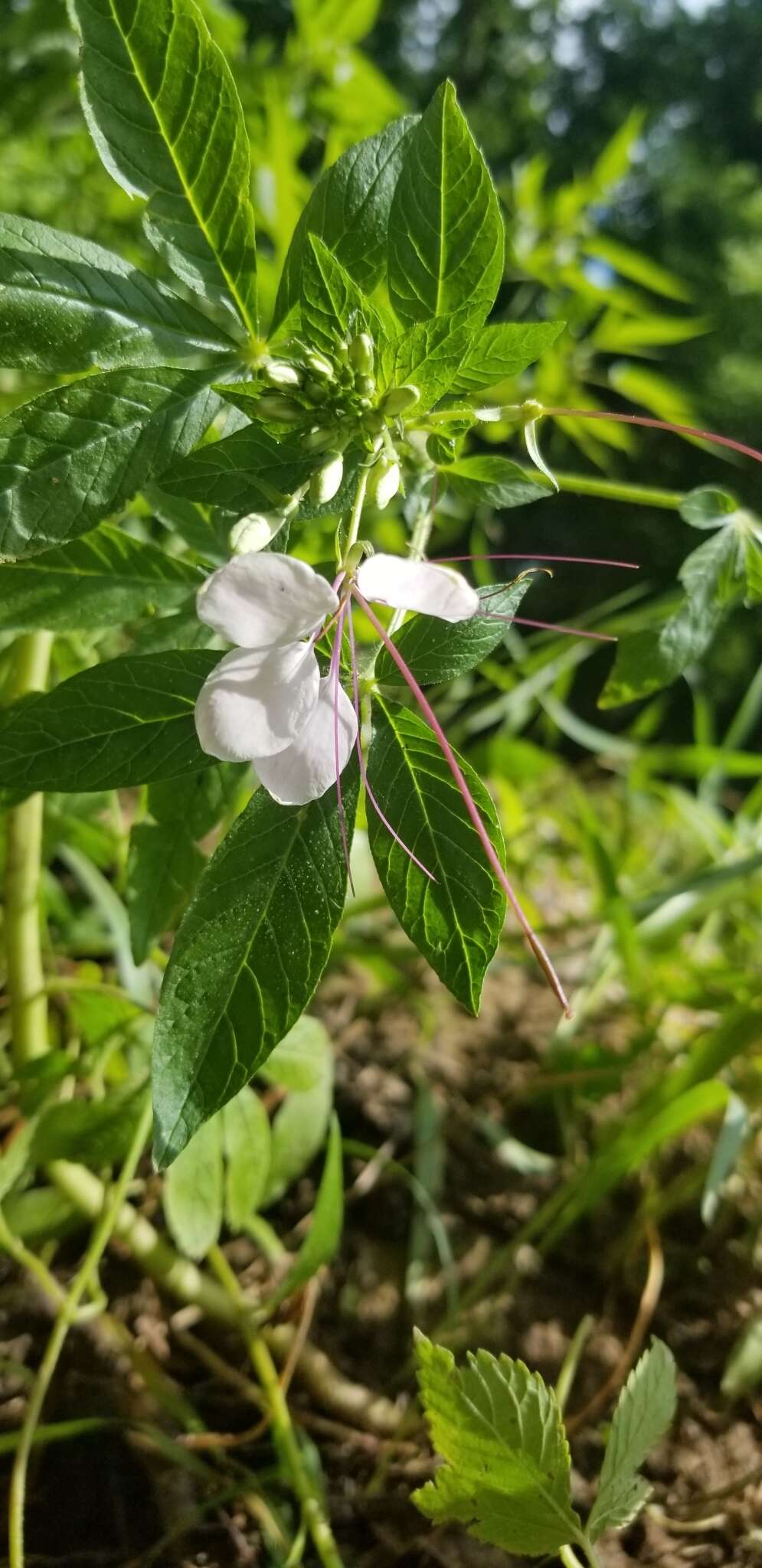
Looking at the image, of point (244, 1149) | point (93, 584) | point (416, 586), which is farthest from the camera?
point (244, 1149)

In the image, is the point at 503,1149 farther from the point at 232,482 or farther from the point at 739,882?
the point at 232,482

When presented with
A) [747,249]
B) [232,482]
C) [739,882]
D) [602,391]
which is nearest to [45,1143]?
[232,482]

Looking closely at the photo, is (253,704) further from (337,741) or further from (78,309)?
(78,309)

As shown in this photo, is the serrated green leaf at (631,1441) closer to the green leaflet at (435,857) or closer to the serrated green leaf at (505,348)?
the green leaflet at (435,857)

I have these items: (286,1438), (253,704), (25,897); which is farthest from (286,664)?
(286,1438)

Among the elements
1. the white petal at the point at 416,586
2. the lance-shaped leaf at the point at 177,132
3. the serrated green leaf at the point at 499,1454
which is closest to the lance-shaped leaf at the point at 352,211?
the lance-shaped leaf at the point at 177,132

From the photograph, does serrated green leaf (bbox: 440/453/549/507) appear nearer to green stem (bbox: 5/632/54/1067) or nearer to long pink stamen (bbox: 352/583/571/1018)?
long pink stamen (bbox: 352/583/571/1018)
